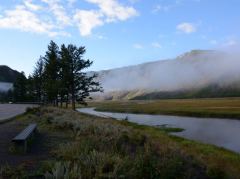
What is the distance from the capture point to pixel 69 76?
60156 mm

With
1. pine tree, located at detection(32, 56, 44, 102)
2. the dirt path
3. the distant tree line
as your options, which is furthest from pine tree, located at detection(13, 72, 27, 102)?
the dirt path

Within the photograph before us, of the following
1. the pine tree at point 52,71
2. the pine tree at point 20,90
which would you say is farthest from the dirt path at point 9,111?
the pine tree at point 20,90

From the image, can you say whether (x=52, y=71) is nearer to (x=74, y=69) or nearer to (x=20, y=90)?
(x=74, y=69)

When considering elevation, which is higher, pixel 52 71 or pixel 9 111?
pixel 52 71

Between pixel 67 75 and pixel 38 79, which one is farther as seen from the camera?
pixel 38 79

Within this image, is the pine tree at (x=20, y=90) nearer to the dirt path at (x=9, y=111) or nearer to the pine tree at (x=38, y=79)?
the pine tree at (x=38, y=79)

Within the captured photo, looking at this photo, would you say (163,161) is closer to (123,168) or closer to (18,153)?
(123,168)

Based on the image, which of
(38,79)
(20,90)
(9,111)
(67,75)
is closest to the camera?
(9,111)

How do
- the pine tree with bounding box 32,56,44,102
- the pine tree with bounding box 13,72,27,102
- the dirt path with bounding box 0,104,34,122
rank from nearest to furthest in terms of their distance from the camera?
the dirt path with bounding box 0,104,34,122
the pine tree with bounding box 32,56,44,102
the pine tree with bounding box 13,72,27,102

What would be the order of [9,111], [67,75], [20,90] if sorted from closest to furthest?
1. [9,111]
2. [67,75]
3. [20,90]

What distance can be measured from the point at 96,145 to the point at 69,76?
4936cm

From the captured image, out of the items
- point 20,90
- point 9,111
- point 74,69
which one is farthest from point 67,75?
point 20,90

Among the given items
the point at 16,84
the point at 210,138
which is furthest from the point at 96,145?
the point at 16,84

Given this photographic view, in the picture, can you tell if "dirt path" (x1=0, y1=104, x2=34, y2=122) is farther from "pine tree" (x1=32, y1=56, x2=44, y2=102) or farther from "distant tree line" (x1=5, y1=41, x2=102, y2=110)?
"pine tree" (x1=32, y1=56, x2=44, y2=102)
